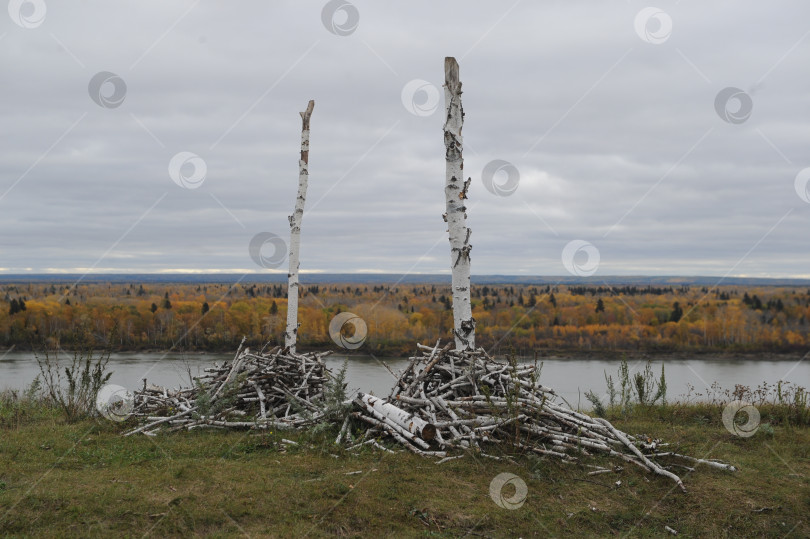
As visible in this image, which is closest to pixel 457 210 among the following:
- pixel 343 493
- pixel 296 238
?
pixel 296 238

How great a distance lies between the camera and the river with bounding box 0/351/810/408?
1044 inches

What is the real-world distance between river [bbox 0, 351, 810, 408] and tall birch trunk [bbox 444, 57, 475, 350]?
13110 millimetres

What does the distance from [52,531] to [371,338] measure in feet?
141

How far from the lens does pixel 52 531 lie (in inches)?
195

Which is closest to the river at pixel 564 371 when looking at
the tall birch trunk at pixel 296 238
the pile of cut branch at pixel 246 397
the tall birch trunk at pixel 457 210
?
the tall birch trunk at pixel 296 238

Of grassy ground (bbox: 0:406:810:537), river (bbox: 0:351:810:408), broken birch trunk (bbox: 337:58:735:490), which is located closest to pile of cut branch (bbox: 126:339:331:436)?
grassy ground (bbox: 0:406:810:537)

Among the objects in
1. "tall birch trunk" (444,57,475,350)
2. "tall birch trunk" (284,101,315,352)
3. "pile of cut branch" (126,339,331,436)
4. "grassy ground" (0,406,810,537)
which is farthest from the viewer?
"tall birch trunk" (284,101,315,352)

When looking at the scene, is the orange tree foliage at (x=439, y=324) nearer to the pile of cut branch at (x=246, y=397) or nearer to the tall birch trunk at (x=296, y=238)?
the tall birch trunk at (x=296, y=238)

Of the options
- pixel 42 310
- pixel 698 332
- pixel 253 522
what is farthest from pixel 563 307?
pixel 253 522

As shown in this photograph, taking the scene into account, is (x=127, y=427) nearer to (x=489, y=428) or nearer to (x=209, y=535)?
(x=209, y=535)

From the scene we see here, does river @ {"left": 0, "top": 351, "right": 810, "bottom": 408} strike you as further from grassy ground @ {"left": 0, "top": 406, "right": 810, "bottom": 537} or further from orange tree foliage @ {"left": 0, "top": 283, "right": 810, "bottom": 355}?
grassy ground @ {"left": 0, "top": 406, "right": 810, "bottom": 537}

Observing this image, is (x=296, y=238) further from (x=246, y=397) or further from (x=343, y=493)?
(x=343, y=493)

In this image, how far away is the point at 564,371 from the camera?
39625mm

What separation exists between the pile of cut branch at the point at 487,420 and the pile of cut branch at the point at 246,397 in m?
1.31
